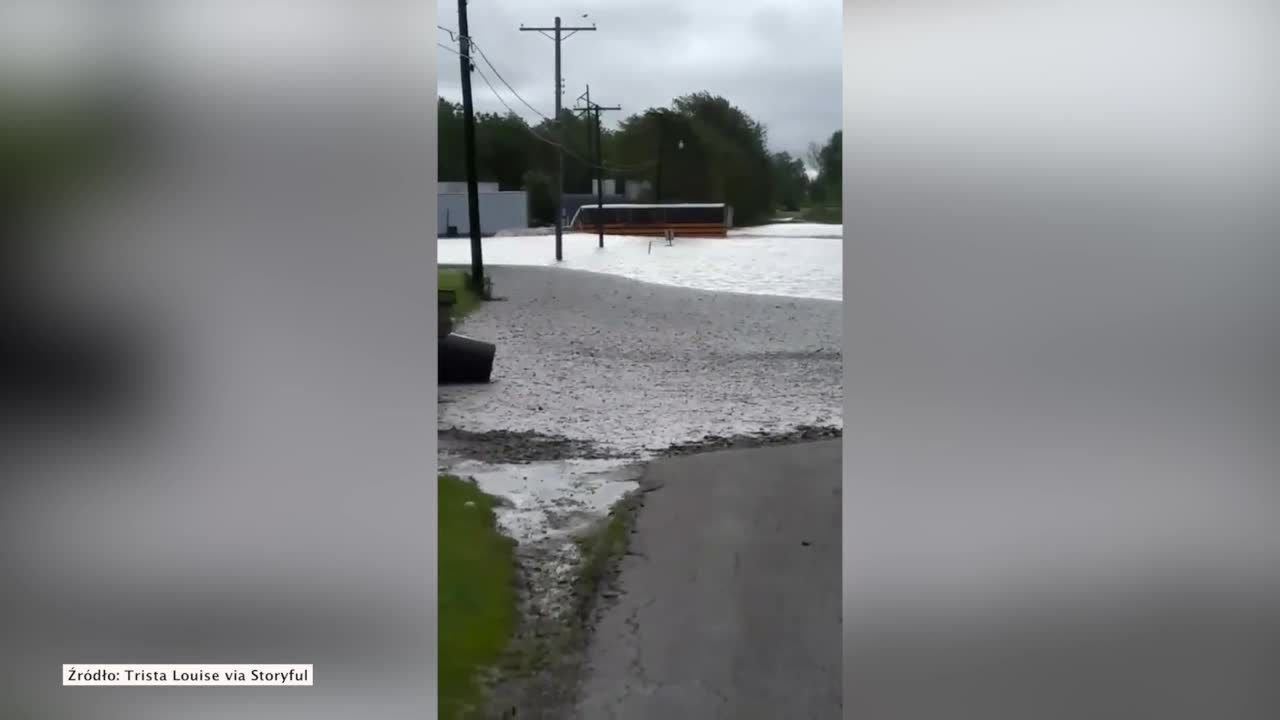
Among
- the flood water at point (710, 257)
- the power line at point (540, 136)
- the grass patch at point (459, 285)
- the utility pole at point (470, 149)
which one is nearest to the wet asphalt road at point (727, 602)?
the flood water at point (710, 257)

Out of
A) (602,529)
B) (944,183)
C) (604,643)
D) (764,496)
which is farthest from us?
(764,496)

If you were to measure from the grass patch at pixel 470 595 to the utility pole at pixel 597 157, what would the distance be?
138 cm

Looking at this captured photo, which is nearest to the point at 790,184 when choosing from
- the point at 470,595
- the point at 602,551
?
the point at 602,551

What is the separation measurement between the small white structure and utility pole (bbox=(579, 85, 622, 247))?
0.33 metres

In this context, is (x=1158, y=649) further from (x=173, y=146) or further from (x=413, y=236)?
(x=173, y=146)

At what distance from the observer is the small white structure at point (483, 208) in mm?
3797

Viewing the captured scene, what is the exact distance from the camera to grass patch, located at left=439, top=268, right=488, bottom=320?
13.1 ft

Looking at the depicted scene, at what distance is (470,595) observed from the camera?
163 inches

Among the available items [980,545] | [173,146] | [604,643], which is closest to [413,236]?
[173,146]

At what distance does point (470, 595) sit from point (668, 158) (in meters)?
1.97

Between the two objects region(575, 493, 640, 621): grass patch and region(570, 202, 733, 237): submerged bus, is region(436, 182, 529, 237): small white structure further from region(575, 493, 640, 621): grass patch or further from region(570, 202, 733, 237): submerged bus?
region(575, 493, 640, 621): grass patch

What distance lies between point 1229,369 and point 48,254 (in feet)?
7.53

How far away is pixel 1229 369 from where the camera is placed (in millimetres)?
2051

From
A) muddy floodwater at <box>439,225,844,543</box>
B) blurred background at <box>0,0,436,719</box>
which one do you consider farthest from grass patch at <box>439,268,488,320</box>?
blurred background at <box>0,0,436,719</box>
